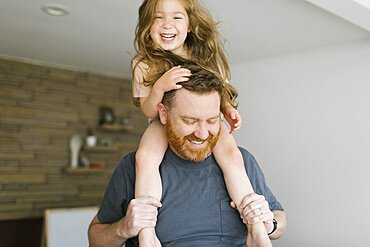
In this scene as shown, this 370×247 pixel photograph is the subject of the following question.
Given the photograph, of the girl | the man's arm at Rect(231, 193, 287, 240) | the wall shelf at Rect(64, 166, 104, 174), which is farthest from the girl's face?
the wall shelf at Rect(64, 166, 104, 174)

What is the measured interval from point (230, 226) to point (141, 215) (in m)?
0.36

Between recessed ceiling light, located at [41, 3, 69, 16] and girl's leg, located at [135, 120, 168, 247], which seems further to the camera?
recessed ceiling light, located at [41, 3, 69, 16]

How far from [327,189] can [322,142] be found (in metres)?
0.36

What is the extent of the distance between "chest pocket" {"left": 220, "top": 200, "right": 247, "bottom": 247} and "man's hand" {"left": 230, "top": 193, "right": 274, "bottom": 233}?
9cm

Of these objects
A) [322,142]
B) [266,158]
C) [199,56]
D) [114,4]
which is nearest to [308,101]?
[322,142]

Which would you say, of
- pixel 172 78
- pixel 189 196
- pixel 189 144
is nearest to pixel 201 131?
pixel 189 144

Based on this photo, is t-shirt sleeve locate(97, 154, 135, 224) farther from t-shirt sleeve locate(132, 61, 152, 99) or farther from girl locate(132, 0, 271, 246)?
t-shirt sleeve locate(132, 61, 152, 99)

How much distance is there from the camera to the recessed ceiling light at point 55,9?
2821mm

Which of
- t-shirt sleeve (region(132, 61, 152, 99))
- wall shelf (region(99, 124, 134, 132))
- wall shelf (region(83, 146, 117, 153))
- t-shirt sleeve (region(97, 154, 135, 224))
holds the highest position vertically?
wall shelf (region(99, 124, 134, 132))

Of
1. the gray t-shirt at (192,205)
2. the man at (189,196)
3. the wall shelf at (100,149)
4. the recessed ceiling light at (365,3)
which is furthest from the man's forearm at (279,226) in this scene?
the wall shelf at (100,149)

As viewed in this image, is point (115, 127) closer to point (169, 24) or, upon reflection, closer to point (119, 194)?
point (119, 194)

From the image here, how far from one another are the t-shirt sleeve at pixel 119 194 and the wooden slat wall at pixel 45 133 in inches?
107

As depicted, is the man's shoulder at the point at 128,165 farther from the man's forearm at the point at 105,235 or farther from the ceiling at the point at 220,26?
the ceiling at the point at 220,26

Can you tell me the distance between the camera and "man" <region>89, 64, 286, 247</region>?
1387 millimetres
